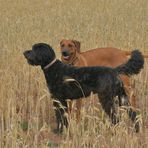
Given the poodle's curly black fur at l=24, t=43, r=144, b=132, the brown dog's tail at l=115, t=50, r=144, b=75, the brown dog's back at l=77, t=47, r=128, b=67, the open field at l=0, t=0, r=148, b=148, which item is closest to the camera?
the open field at l=0, t=0, r=148, b=148

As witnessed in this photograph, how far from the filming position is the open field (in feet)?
16.3

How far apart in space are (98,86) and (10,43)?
4694 millimetres

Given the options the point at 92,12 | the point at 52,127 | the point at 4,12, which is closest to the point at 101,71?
the point at 52,127

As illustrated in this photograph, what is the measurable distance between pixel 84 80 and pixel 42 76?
208 centimetres

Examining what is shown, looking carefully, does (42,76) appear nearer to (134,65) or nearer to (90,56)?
(90,56)

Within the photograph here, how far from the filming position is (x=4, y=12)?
55.6 feet

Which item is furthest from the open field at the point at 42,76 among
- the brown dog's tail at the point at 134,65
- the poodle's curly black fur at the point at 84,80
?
the brown dog's tail at the point at 134,65

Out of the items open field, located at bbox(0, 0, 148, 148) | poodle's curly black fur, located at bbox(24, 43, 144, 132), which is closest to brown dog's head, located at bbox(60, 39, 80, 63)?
open field, located at bbox(0, 0, 148, 148)

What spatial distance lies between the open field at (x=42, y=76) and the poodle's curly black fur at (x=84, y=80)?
211 millimetres

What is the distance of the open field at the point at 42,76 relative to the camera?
498 centimetres

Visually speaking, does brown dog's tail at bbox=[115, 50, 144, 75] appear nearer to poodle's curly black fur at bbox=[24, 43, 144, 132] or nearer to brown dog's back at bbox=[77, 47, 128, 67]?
poodle's curly black fur at bbox=[24, 43, 144, 132]

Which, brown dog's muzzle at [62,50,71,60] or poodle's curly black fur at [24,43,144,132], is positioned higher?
brown dog's muzzle at [62,50,71,60]

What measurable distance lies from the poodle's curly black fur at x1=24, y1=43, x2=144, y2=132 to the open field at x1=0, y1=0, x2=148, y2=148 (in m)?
0.21

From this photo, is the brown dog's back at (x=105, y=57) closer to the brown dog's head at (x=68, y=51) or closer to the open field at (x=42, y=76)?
the brown dog's head at (x=68, y=51)
